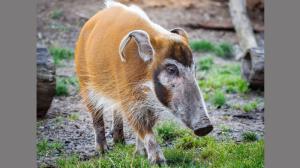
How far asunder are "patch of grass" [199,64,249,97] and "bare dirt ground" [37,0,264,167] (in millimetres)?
107

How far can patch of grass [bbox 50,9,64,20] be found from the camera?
691cm

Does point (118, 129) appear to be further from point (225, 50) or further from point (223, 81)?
point (225, 50)

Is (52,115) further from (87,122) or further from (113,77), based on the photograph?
(113,77)

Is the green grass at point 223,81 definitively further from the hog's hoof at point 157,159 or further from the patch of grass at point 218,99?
the hog's hoof at point 157,159

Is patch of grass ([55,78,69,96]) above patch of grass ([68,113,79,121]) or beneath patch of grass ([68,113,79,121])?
above

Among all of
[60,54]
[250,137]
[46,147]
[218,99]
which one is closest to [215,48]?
[218,99]

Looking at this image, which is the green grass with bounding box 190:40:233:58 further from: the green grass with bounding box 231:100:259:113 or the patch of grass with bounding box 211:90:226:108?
the green grass with bounding box 231:100:259:113

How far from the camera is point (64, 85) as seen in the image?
22.7 feet

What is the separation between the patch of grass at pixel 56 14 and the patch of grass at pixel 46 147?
3.99 feet

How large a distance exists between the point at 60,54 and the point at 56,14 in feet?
1.18

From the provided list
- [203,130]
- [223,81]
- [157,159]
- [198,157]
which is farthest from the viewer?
[223,81]

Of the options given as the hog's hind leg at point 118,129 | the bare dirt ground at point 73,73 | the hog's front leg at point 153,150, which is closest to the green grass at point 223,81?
the bare dirt ground at point 73,73

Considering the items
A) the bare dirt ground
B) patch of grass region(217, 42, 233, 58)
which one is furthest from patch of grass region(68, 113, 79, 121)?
patch of grass region(217, 42, 233, 58)

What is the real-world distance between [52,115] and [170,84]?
56.2 inches
